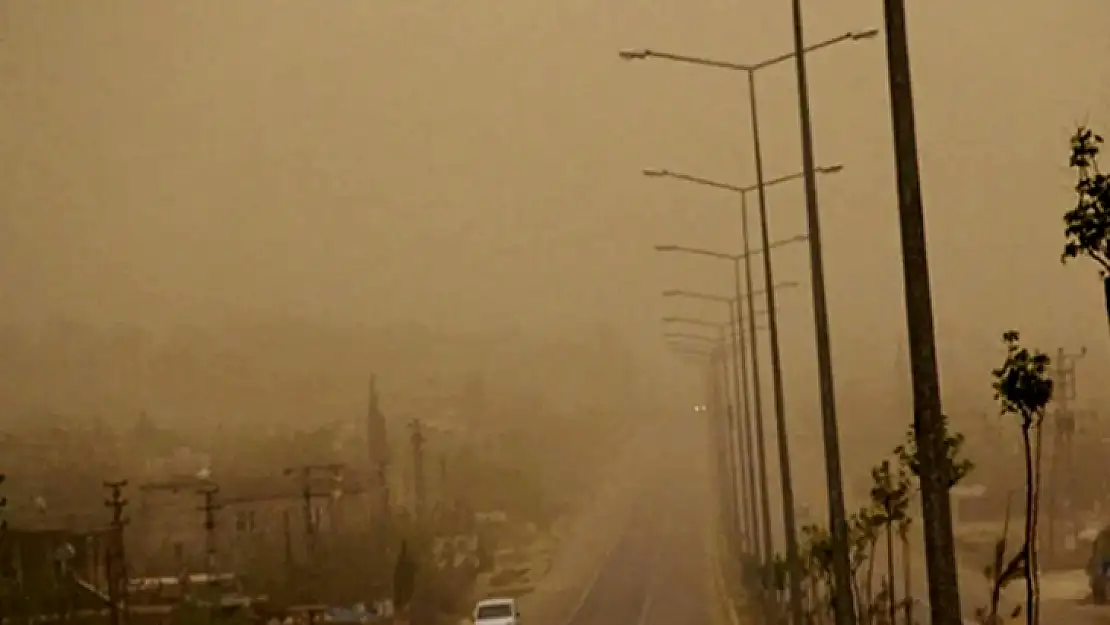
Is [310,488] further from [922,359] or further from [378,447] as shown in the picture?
[922,359]

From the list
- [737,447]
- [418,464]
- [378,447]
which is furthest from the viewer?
[737,447]

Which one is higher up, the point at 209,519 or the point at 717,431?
the point at 717,431

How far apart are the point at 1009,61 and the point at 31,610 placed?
2116 cm

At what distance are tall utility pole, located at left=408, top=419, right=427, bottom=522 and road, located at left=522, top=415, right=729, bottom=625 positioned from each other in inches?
113

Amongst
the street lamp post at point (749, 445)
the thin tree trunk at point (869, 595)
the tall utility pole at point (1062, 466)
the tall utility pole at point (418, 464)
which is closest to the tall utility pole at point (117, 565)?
the tall utility pole at point (418, 464)

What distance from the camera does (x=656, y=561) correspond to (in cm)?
3981

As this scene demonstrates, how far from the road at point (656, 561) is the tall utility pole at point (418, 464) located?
2876 millimetres

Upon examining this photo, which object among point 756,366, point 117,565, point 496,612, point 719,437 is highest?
point 756,366

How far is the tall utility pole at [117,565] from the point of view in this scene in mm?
37031

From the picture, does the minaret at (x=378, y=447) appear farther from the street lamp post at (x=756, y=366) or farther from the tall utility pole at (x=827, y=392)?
the tall utility pole at (x=827, y=392)

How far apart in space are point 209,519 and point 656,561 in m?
9.16

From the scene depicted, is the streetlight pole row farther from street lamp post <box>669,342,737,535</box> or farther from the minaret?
the minaret

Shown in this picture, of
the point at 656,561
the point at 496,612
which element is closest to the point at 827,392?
A: the point at 496,612

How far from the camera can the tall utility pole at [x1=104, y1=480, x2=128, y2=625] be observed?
121 ft
